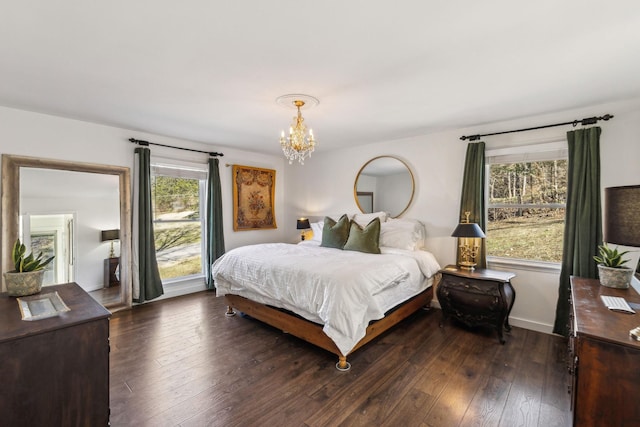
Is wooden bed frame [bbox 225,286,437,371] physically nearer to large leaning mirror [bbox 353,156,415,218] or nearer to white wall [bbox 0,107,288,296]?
large leaning mirror [bbox 353,156,415,218]

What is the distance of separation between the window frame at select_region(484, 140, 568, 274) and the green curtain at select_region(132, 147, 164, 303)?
4379 millimetres

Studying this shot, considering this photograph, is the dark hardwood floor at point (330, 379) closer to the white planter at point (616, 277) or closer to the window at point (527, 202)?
the white planter at point (616, 277)

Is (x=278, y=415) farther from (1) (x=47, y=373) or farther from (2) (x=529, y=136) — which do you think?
(2) (x=529, y=136)

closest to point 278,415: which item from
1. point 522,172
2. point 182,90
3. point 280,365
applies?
point 280,365

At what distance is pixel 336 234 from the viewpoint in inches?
155

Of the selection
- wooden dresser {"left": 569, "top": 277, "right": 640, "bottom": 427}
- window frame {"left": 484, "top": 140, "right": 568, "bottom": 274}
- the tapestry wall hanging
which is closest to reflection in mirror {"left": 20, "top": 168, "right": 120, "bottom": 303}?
the tapestry wall hanging

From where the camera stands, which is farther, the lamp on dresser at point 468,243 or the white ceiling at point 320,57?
the lamp on dresser at point 468,243

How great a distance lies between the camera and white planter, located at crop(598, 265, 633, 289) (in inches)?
A: 81.0

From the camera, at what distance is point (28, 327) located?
4.20ft

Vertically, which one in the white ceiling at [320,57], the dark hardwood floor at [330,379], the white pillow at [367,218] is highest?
the white ceiling at [320,57]

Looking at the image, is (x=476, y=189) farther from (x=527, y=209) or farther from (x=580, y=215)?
(x=580, y=215)

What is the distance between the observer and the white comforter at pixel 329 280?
2299 mm

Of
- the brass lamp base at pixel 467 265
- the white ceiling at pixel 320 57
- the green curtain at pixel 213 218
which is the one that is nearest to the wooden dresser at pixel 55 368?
the white ceiling at pixel 320 57

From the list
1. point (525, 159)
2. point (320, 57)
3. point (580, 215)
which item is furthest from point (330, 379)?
point (525, 159)
